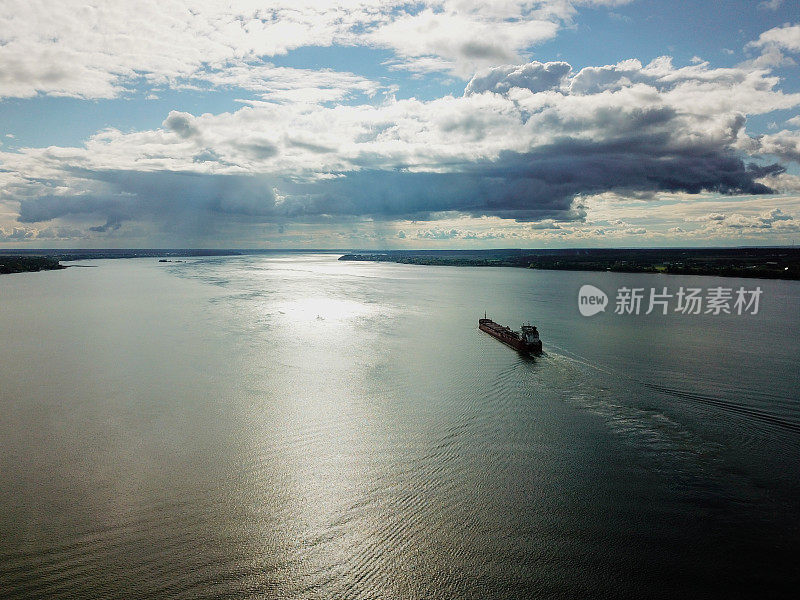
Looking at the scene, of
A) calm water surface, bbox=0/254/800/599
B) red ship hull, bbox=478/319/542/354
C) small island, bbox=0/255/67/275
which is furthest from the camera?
small island, bbox=0/255/67/275

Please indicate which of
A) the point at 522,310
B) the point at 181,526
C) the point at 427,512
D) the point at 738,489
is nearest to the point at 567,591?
the point at 427,512

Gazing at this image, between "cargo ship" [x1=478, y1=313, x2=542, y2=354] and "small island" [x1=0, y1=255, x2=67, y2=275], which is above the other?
"small island" [x1=0, y1=255, x2=67, y2=275]

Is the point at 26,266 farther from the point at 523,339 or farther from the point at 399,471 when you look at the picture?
the point at 399,471

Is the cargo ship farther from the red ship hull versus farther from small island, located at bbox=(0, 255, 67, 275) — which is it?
small island, located at bbox=(0, 255, 67, 275)

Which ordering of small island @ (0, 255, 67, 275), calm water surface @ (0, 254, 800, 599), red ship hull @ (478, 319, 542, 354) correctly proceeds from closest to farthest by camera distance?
calm water surface @ (0, 254, 800, 599) < red ship hull @ (478, 319, 542, 354) < small island @ (0, 255, 67, 275)

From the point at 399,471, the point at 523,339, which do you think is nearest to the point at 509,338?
the point at 523,339

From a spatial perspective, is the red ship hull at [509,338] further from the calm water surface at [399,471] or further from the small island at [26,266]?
the small island at [26,266]

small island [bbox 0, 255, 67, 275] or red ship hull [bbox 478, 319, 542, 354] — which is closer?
red ship hull [bbox 478, 319, 542, 354]

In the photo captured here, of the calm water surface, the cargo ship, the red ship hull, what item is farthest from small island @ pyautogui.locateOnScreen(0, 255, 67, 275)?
the cargo ship
